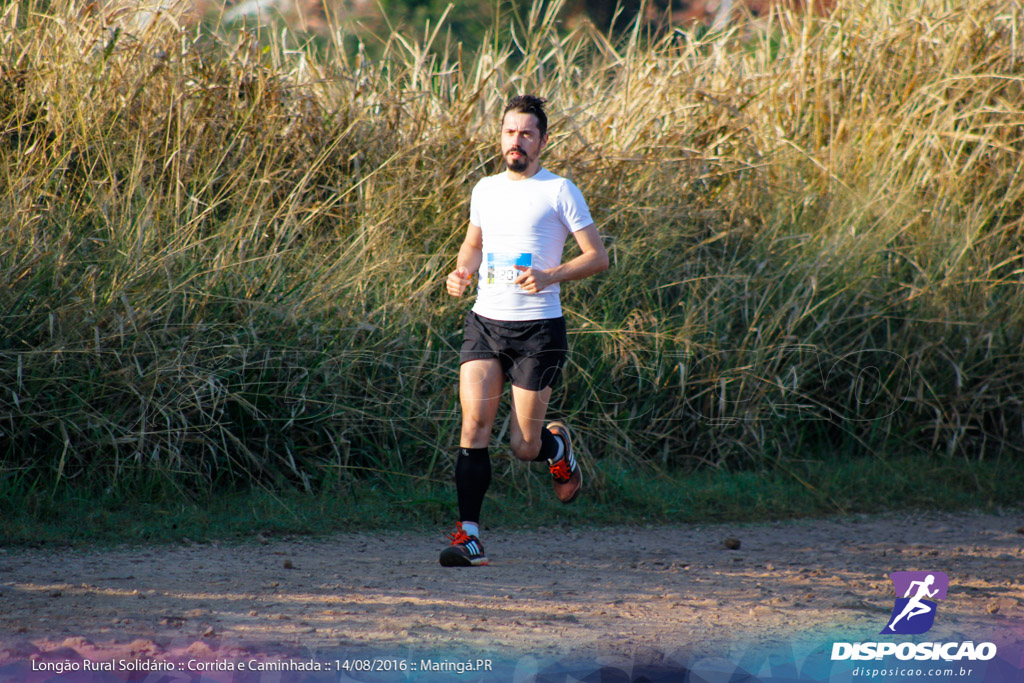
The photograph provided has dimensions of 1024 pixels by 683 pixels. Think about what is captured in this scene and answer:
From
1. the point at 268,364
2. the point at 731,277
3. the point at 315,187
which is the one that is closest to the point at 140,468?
the point at 268,364

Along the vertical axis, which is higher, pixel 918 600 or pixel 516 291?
pixel 516 291

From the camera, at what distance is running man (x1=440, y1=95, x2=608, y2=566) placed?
451 cm

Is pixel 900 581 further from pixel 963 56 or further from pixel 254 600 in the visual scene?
pixel 963 56

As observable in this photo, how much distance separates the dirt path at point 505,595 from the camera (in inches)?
138

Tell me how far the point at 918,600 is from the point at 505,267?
2237mm

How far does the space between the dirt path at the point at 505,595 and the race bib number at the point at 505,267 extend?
1.30m

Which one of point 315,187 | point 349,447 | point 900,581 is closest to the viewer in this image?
point 900,581

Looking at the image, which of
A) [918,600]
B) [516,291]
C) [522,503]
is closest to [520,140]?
[516,291]

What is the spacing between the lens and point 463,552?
14.9ft

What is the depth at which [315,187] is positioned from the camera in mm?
7148

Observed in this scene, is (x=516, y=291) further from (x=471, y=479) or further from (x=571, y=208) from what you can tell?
(x=471, y=479)

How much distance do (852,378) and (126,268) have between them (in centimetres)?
479

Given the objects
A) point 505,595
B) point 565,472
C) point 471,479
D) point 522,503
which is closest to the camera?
point 505,595

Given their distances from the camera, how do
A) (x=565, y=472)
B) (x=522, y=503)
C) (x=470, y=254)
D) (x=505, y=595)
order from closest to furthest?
1. (x=505, y=595)
2. (x=470, y=254)
3. (x=565, y=472)
4. (x=522, y=503)
